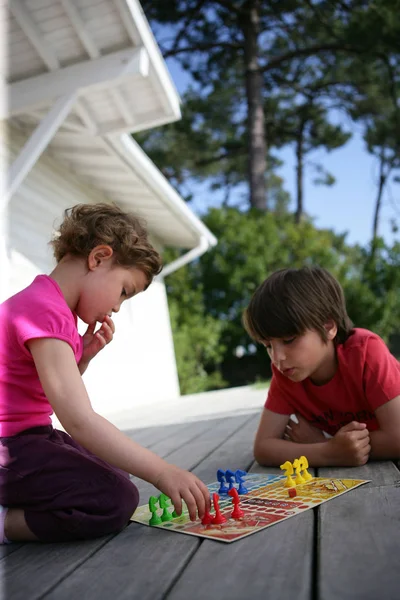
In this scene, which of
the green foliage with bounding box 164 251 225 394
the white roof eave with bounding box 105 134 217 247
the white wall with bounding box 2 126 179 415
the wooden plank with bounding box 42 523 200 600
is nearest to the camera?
the wooden plank with bounding box 42 523 200 600

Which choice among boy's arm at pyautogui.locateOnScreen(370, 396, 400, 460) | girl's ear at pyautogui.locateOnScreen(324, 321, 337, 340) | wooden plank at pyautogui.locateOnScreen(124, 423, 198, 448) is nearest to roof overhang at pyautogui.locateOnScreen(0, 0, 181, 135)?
wooden plank at pyautogui.locateOnScreen(124, 423, 198, 448)

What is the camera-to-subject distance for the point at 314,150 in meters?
19.7

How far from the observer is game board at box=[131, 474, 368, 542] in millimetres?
1631

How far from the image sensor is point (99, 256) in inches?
75.9

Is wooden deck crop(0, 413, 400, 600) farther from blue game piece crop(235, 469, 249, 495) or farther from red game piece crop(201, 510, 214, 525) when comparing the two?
blue game piece crop(235, 469, 249, 495)

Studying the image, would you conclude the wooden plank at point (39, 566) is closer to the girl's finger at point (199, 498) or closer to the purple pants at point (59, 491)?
the purple pants at point (59, 491)

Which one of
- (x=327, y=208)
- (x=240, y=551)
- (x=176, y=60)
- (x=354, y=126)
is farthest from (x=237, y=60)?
(x=240, y=551)

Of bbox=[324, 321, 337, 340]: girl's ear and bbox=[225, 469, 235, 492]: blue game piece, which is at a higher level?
bbox=[324, 321, 337, 340]: girl's ear

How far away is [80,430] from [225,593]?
604 mm

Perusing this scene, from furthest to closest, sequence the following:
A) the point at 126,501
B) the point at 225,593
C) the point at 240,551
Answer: the point at 126,501 < the point at 240,551 < the point at 225,593

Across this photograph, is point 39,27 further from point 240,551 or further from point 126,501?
point 240,551

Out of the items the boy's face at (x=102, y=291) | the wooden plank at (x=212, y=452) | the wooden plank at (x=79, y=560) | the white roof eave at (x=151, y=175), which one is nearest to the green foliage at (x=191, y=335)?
the white roof eave at (x=151, y=175)

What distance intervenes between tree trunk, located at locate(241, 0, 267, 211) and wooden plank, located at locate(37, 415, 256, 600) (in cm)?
1295

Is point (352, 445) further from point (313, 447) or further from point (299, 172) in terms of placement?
point (299, 172)
